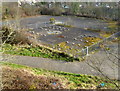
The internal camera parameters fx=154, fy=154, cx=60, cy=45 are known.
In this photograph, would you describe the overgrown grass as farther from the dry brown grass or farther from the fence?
the dry brown grass

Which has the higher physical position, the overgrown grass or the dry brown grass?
the overgrown grass

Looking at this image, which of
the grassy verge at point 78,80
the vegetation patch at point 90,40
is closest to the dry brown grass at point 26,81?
the grassy verge at point 78,80

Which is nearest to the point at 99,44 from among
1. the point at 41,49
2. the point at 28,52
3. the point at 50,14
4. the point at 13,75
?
the point at 41,49

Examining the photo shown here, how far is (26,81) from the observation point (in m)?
5.78

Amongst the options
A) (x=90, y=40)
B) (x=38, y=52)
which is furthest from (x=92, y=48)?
(x=38, y=52)

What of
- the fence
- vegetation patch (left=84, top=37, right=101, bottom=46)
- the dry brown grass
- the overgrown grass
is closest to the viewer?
the dry brown grass

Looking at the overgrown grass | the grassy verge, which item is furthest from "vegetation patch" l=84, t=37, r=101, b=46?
the grassy verge

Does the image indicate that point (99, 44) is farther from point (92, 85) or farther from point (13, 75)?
point (13, 75)

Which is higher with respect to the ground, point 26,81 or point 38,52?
point 38,52

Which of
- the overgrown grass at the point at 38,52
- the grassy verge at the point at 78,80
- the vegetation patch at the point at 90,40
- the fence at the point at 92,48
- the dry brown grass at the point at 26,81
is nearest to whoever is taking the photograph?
the dry brown grass at the point at 26,81

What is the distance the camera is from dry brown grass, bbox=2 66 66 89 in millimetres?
5577

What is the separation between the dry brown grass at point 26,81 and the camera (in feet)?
18.3

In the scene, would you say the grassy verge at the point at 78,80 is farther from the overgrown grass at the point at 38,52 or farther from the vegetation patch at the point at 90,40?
the vegetation patch at the point at 90,40

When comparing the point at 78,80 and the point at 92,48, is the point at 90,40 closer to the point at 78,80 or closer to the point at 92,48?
the point at 92,48
